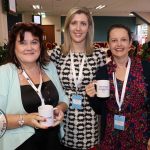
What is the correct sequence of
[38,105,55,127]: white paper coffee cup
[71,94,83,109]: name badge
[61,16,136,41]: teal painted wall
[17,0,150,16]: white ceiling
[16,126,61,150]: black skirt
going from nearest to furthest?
[38,105,55,127]: white paper coffee cup < [16,126,61,150]: black skirt < [71,94,83,109]: name badge < [17,0,150,16]: white ceiling < [61,16,136,41]: teal painted wall

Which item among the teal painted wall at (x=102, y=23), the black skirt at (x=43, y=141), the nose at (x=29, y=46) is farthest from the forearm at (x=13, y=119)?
the teal painted wall at (x=102, y=23)

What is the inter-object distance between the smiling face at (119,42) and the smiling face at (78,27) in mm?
309

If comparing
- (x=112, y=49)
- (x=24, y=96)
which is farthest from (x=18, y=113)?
(x=112, y=49)

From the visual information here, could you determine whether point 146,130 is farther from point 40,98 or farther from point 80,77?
point 40,98

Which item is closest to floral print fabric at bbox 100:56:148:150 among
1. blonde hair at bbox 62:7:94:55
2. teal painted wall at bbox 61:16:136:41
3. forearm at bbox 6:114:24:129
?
blonde hair at bbox 62:7:94:55

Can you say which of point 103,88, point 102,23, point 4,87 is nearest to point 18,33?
point 4,87

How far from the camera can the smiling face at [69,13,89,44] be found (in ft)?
7.08

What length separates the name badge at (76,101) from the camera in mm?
2121

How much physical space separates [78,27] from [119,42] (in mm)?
412

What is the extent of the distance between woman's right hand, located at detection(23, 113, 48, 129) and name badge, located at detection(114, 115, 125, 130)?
26.2 inches

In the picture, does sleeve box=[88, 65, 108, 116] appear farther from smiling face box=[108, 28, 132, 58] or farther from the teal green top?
the teal green top

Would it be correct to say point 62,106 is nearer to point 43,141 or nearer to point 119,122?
point 43,141

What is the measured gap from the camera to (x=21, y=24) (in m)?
1.68

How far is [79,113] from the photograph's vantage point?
215 centimetres
